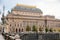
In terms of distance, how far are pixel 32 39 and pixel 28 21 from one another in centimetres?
6596

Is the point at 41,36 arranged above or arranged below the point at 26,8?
below

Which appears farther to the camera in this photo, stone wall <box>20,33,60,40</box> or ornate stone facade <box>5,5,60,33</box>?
ornate stone facade <box>5,5,60,33</box>

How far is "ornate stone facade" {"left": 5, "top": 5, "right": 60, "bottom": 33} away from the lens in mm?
91256

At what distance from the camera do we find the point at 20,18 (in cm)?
9431

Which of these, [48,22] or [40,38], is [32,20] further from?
[40,38]

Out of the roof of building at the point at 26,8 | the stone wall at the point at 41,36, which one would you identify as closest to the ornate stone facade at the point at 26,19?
the roof of building at the point at 26,8

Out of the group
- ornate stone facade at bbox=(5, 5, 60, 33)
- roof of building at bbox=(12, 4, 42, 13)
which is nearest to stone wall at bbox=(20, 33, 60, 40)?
ornate stone facade at bbox=(5, 5, 60, 33)

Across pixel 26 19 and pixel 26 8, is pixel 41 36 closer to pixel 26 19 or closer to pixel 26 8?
pixel 26 19

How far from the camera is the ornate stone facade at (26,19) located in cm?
9126

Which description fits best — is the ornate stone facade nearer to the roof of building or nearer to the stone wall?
the roof of building

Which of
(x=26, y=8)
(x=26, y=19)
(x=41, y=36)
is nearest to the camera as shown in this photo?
(x=41, y=36)

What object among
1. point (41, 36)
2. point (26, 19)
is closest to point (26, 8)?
point (26, 19)

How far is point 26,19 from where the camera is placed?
96.1 meters

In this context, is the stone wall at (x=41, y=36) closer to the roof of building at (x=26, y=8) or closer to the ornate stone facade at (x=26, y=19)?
the ornate stone facade at (x=26, y=19)
